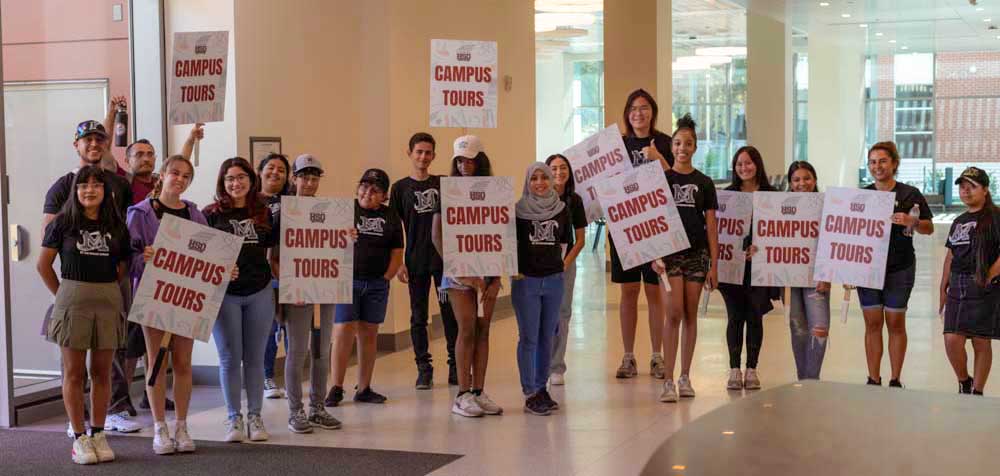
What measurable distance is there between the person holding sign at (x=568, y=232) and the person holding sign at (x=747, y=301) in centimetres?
94

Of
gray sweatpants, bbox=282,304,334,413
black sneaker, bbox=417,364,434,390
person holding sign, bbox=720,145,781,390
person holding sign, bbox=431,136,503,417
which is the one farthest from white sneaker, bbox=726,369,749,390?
gray sweatpants, bbox=282,304,334,413

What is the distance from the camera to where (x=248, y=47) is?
299 inches

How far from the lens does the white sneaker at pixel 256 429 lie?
19.0 ft

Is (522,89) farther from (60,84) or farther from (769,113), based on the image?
(769,113)

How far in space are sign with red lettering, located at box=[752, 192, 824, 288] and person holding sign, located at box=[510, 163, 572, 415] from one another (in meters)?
1.16

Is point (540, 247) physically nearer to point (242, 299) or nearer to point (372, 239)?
point (372, 239)

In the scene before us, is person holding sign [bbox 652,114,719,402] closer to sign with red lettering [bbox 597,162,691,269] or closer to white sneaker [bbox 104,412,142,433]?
sign with red lettering [bbox 597,162,691,269]

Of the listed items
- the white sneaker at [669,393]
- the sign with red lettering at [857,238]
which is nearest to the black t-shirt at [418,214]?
the white sneaker at [669,393]

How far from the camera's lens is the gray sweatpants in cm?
596

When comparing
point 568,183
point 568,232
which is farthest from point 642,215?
point 568,183

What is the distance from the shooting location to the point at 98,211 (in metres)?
5.30

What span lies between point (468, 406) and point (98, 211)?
2.22 meters

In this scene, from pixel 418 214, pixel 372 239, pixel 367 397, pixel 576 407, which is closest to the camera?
pixel 372 239

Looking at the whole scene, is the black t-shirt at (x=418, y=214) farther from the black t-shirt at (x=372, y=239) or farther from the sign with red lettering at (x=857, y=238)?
the sign with red lettering at (x=857, y=238)
